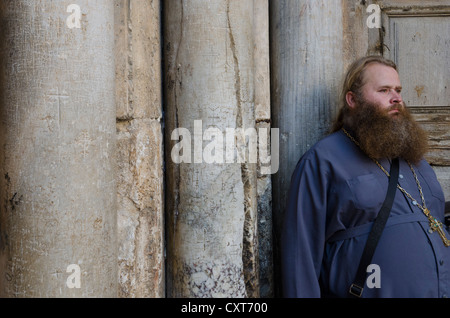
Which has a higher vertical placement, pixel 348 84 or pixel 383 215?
pixel 348 84

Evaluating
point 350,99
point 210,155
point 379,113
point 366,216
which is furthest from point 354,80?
point 210,155

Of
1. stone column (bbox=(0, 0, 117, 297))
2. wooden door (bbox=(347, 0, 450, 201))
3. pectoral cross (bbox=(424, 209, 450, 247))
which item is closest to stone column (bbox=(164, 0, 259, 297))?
stone column (bbox=(0, 0, 117, 297))

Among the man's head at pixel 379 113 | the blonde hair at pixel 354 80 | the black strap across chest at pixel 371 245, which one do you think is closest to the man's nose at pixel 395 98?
the man's head at pixel 379 113

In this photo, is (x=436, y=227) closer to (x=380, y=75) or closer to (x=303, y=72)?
(x=380, y=75)

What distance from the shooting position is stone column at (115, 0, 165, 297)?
7.04ft

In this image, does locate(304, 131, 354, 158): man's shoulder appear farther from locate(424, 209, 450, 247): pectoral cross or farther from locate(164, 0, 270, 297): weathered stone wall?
locate(424, 209, 450, 247): pectoral cross

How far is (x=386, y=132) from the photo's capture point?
2.17 metres

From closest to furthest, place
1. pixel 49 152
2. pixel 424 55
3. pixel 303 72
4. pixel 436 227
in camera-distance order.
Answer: pixel 49 152 → pixel 436 227 → pixel 303 72 → pixel 424 55

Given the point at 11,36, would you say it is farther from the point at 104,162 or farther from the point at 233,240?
the point at 233,240

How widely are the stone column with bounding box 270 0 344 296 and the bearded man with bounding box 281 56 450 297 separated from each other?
0.19 metres

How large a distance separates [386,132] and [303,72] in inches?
18.4

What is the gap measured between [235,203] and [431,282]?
0.82m

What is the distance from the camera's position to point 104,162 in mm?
1925
